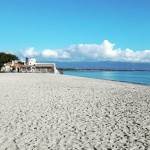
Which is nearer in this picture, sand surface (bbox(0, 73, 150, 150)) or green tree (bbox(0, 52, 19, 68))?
sand surface (bbox(0, 73, 150, 150))

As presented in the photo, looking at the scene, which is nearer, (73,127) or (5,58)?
(73,127)

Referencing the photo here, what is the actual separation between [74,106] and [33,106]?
202 centimetres

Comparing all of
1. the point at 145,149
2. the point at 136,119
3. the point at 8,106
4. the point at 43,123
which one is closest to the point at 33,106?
the point at 8,106

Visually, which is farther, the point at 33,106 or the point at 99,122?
the point at 33,106

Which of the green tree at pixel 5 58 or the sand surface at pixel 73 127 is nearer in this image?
the sand surface at pixel 73 127

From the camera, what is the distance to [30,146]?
8.27 m

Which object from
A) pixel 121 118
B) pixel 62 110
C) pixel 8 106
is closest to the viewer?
pixel 121 118

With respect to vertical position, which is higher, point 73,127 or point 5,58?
point 5,58

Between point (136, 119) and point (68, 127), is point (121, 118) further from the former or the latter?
point (68, 127)

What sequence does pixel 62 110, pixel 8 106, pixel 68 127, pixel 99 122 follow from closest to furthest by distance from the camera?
pixel 68 127 → pixel 99 122 → pixel 62 110 → pixel 8 106

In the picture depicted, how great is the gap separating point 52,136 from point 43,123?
1.91 metres

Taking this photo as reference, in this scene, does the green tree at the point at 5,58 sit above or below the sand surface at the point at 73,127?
above

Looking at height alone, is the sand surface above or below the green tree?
below

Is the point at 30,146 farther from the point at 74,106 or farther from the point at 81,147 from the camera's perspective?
the point at 74,106
